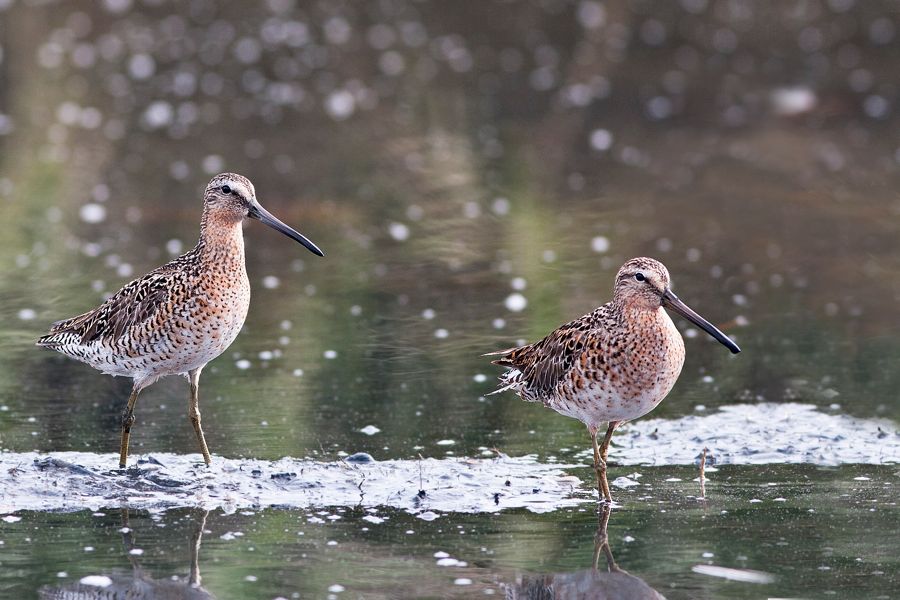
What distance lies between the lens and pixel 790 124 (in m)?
16.2

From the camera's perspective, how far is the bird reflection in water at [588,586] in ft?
18.9

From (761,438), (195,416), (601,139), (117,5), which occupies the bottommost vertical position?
(195,416)

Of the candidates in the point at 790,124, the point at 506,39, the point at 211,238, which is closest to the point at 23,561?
the point at 211,238

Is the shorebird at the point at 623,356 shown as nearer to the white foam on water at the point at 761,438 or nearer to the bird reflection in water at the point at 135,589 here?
the white foam on water at the point at 761,438

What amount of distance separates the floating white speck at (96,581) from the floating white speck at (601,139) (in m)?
10.4

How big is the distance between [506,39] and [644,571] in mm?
15554

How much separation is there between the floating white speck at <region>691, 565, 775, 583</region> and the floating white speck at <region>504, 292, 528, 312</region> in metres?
4.91

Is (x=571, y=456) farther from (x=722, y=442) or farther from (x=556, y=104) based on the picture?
(x=556, y=104)

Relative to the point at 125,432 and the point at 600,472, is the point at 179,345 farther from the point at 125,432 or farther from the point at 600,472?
the point at 600,472

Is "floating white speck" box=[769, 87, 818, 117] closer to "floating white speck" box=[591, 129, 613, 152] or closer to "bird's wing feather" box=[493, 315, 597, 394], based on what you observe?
"floating white speck" box=[591, 129, 613, 152]

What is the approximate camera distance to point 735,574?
591 centimetres

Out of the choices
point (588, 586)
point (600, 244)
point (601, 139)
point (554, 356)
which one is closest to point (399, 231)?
point (600, 244)

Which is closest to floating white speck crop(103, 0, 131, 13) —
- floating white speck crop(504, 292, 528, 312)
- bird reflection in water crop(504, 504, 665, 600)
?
floating white speck crop(504, 292, 528, 312)

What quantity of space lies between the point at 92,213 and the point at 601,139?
5.65 metres
